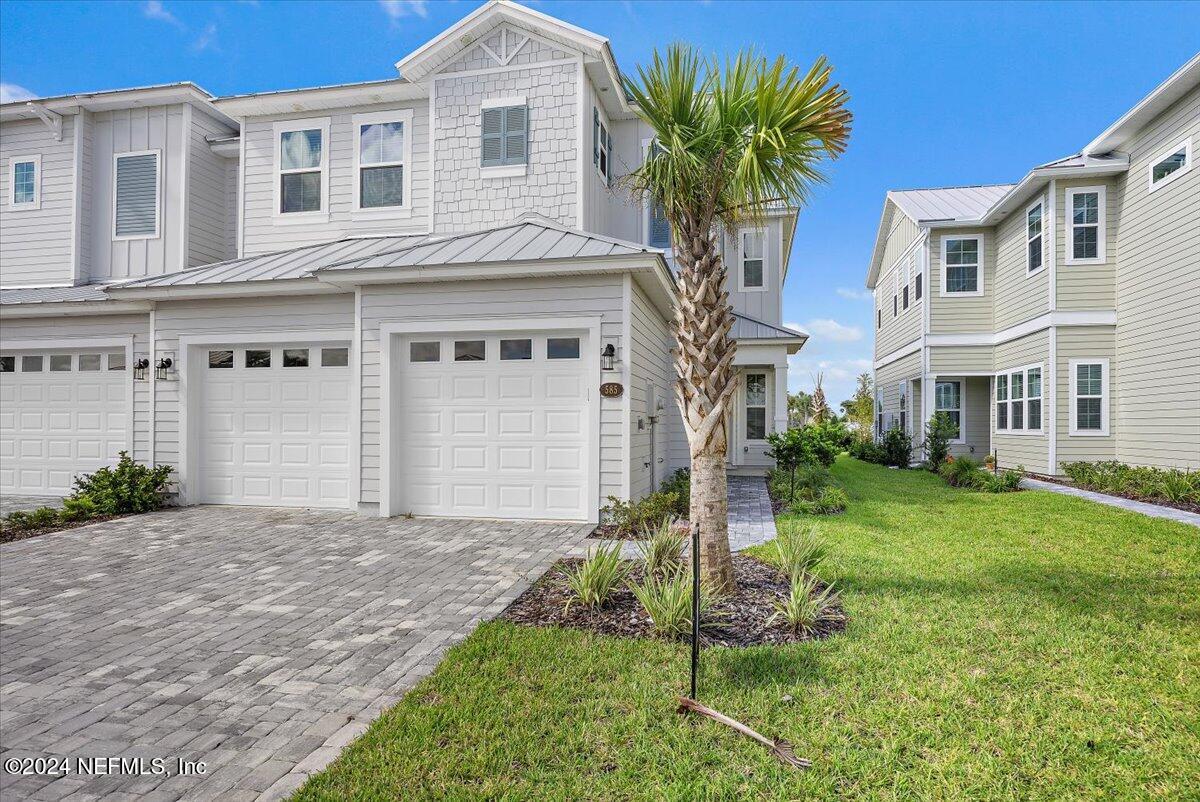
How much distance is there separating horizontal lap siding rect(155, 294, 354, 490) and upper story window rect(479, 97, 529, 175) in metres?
3.82

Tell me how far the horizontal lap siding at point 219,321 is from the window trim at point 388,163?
3098 millimetres

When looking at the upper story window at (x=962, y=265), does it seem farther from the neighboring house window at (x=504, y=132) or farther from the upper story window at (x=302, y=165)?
the upper story window at (x=302, y=165)

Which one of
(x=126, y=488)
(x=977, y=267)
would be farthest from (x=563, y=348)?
(x=977, y=267)

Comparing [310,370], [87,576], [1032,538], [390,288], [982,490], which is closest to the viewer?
[87,576]

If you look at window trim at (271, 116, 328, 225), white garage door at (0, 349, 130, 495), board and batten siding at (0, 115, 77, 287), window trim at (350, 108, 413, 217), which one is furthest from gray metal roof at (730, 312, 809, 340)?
board and batten siding at (0, 115, 77, 287)

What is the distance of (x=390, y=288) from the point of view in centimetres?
866

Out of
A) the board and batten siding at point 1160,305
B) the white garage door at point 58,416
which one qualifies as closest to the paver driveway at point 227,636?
the white garage door at point 58,416

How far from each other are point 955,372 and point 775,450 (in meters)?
7.27

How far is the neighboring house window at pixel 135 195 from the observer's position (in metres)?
12.9

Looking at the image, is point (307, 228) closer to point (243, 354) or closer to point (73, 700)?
point (243, 354)

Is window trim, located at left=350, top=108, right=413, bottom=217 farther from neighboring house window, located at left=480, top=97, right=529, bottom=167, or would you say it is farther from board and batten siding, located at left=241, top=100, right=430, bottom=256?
neighboring house window, located at left=480, top=97, right=529, bottom=167

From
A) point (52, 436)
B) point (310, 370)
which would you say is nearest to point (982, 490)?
point (310, 370)

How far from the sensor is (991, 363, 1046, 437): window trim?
13.4 m

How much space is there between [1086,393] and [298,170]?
1681 centimetres
